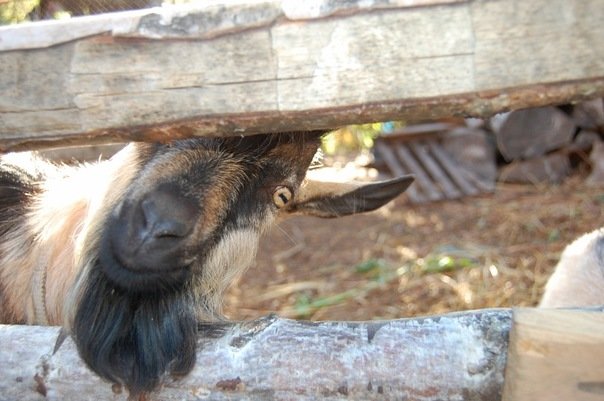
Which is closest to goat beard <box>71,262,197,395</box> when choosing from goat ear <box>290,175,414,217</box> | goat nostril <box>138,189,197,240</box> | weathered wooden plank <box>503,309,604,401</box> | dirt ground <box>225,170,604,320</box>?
goat nostril <box>138,189,197,240</box>

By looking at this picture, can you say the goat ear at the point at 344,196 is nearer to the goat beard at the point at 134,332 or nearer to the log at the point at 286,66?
the goat beard at the point at 134,332

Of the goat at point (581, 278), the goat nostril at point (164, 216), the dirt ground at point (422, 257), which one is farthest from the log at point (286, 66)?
the dirt ground at point (422, 257)

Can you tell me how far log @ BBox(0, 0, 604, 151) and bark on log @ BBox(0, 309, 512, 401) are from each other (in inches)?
21.5

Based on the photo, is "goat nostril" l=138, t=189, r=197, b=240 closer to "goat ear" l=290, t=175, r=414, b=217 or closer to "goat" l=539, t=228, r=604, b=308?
"goat ear" l=290, t=175, r=414, b=217

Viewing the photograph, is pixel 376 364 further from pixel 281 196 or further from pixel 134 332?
pixel 281 196

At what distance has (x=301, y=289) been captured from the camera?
6.04 metres

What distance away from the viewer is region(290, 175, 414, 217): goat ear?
3164mm

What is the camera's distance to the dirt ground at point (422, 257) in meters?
5.49

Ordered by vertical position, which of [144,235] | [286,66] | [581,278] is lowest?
[581,278]

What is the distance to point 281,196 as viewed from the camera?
8.94ft

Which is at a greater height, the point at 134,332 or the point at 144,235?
the point at 144,235

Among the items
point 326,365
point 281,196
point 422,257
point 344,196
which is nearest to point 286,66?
point 326,365

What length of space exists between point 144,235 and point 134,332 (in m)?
0.30

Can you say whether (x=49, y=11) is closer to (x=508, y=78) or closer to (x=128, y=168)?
(x=128, y=168)
